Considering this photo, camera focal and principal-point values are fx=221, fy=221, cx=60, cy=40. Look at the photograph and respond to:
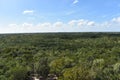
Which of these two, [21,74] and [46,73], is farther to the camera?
[46,73]

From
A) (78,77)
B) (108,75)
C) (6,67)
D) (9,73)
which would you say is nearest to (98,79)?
(108,75)

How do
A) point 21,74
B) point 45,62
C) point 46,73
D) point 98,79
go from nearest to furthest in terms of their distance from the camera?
point 98,79
point 21,74
point 46,73
point 45,62

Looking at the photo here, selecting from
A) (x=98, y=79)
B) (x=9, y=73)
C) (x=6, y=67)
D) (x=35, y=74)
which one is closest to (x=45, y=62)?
(x=35, y=74)

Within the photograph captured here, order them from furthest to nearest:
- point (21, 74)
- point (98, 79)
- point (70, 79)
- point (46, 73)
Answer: point (46, 73) < point (21, 74) < point (98, 79) < point (70, 79)

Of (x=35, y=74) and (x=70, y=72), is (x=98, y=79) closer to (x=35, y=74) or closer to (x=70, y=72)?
(x=70, y=72)

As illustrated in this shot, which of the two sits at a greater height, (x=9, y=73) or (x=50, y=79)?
(x=9, y=73)

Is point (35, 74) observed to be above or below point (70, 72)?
below

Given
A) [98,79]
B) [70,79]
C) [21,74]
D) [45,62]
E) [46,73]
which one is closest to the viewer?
[70,79]

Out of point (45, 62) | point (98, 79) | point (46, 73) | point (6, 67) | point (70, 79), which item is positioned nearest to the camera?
point (70, 79)

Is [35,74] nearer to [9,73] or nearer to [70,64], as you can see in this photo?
[70,64]
